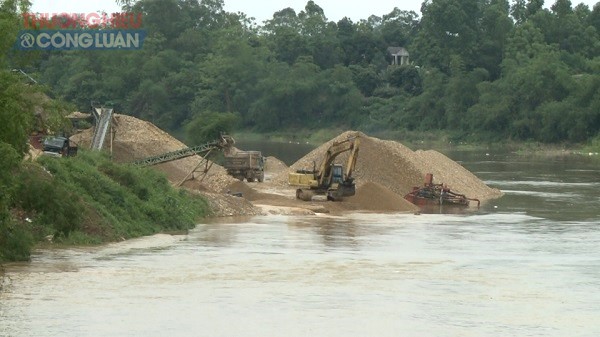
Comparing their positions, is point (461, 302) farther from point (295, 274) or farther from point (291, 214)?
point (291, 214)

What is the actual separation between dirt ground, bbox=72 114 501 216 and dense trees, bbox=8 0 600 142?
6232 cm

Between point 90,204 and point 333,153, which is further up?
point 333,153

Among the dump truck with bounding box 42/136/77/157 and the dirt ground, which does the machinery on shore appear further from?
the dump truck with bounding box 42/136/77/157

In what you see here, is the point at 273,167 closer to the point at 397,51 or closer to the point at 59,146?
the point at 59,146

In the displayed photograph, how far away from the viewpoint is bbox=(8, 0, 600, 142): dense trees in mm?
136000

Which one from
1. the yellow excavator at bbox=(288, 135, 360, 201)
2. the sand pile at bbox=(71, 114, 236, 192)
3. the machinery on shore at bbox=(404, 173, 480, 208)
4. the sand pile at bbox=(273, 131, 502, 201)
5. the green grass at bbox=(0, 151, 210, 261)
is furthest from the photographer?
the sand pile at bbox=(273, 131, 502, 201)

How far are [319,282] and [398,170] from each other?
33.6 meters

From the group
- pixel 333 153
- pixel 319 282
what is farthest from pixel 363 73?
pixel 319 282

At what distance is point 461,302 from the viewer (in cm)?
2909

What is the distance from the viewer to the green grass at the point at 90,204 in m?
34.2

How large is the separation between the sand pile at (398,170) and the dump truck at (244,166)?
1.07 meters

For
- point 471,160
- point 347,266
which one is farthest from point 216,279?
point 471,160

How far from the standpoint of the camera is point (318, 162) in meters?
68.0

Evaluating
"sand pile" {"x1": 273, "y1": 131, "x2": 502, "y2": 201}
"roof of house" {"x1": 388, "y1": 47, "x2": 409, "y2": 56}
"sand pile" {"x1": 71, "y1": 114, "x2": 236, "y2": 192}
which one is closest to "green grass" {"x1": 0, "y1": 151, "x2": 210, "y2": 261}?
"sand pile" {"x1": 71, "y1": 114, "x2": 236, "y2": 192}
